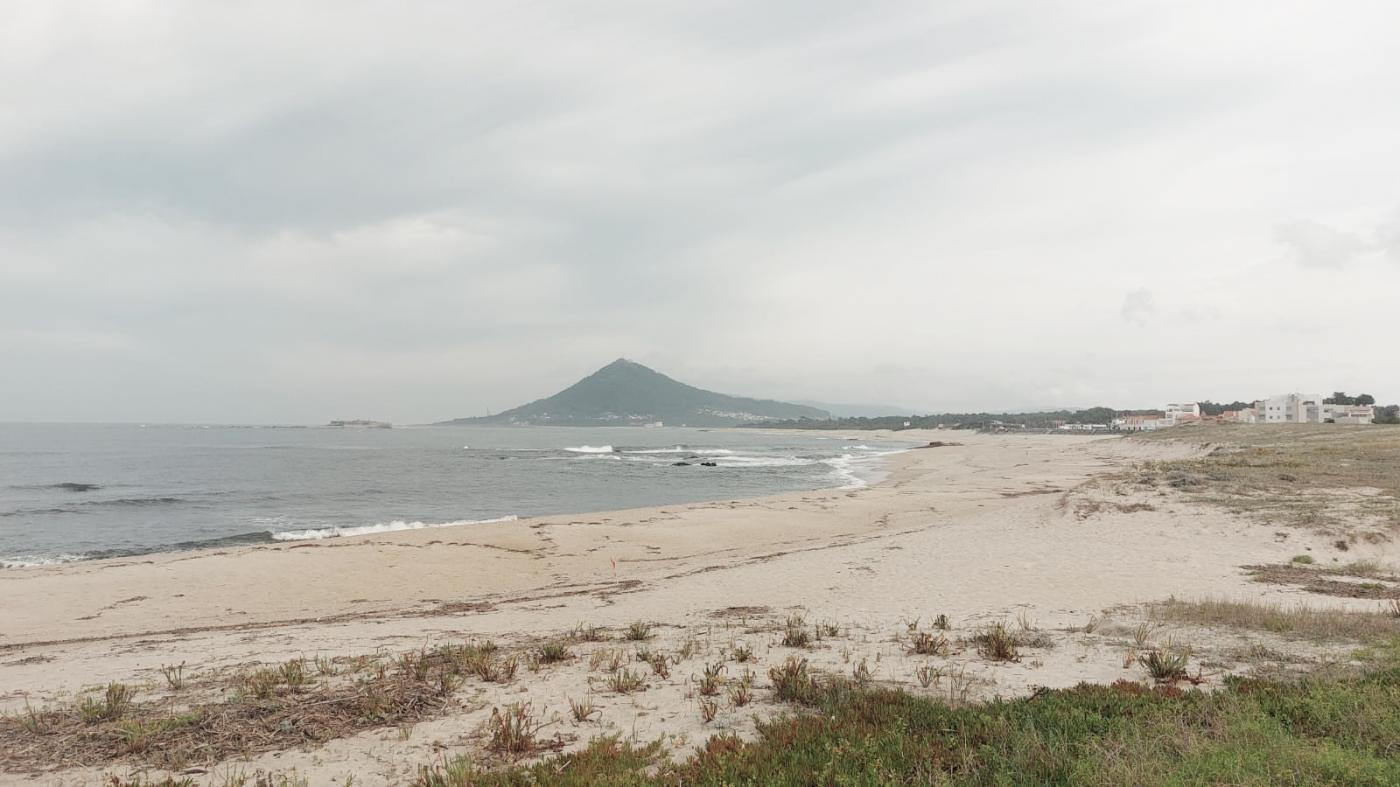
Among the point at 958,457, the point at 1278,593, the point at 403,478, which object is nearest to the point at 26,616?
the point at 1278,593

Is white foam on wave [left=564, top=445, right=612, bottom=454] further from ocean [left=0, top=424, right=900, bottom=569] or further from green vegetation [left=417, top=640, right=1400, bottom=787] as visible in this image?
green vegetation [left=417, top=640, right=1400, bottom=787]

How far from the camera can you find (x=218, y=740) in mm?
6492

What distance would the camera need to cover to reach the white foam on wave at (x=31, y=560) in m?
23.3

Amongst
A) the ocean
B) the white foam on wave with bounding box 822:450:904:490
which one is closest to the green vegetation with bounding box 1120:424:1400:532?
the white foam on wave with bounding box 822:450:904:490

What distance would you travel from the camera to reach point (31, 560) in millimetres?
24484

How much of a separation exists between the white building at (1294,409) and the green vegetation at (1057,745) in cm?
15193

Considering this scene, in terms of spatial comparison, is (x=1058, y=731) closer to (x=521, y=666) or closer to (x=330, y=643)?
(x=521, y=666)

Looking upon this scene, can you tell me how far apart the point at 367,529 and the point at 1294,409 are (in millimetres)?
158327

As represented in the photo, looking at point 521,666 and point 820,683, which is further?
point 521,666

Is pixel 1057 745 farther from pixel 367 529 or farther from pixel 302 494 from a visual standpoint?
pixel 302 494

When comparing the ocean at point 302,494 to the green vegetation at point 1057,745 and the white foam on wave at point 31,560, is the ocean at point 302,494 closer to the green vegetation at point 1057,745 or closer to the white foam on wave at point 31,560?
the white foam on wave at point 31,560

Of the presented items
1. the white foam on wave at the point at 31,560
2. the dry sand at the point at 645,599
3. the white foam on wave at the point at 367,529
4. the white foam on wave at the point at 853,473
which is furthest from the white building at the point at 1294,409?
the white foam on wave at the point at 31,560

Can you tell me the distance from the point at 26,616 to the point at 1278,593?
2707cm

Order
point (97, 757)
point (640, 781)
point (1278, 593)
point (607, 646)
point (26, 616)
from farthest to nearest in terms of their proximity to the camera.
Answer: point (26, 616)
point (1278, 593)
point (607, 646)
point (97, 757)
point (640, 781)
